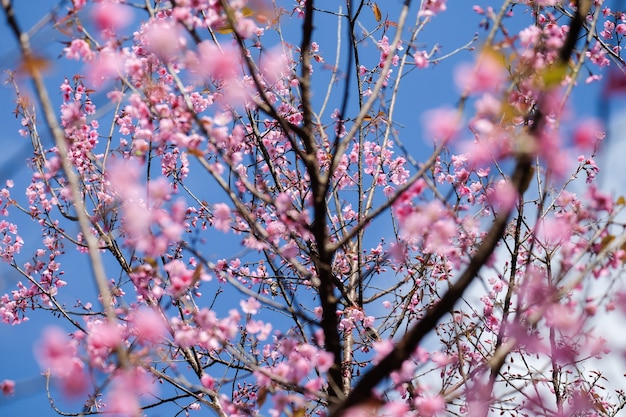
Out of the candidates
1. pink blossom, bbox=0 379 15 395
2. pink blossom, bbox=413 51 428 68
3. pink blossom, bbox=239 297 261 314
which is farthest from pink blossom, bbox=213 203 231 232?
pink blossom, bbox=413 51 428 68

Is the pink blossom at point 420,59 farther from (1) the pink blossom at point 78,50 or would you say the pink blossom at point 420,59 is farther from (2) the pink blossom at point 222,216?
(1) the pink blossom at point 78,50

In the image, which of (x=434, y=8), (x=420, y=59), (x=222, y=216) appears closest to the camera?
(x=222, y=216)

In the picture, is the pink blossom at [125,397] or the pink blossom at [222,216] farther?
the pink blossom at [222,216]

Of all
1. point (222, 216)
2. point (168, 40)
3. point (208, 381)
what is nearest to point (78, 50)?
point (168, 40)

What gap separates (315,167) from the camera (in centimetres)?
298

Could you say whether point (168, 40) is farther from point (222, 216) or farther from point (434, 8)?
point (434, 8)

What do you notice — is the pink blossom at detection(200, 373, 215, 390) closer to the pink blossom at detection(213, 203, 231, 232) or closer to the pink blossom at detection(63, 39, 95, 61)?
the pink blossom at detection(213, 203, 231, 232)

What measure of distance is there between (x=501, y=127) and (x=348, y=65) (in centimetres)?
102

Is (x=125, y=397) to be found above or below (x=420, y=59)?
below

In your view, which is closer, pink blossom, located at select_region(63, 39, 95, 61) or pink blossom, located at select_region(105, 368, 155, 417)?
pink blossom, located at select_region(105, 368, 155, 417)

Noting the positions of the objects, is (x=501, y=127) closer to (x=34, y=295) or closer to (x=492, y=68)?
(x=492, y=68)

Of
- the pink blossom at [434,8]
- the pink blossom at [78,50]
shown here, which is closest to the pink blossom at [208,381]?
the pink blossom at [78,50]

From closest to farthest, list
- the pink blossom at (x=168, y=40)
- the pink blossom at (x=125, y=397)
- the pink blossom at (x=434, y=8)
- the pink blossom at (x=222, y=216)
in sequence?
the pink blossom at (x=125, y=397) → the pink blossom at (x=168, y=40) → the pink blossom at (x=222, y=216) → the pink blossom at (x=434, y=8)

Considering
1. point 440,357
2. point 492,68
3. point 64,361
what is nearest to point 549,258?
point 440,357
